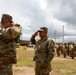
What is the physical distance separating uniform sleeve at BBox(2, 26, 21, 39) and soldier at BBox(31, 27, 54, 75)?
2.61 meters

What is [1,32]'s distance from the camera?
19.9ft

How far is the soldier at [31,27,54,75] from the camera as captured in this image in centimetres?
841

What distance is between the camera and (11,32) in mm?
5734

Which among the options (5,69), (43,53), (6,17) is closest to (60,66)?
(43,53)

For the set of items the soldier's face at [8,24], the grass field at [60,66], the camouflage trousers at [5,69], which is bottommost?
the grass field at [60,66]

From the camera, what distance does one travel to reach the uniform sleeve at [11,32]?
5.71 m

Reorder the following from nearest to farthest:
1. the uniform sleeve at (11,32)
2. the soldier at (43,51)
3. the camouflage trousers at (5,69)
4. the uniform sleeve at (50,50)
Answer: the uniform sleeve at (11,32)
the camouflage trousers at (5,69)
the uniform sleeve at (50,50)
the soldier at (43,51)

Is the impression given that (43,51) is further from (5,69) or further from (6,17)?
(6,17)

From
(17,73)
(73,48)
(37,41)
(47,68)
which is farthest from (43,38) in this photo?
(73,48)

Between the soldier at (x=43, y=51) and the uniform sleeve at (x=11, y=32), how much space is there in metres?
2.61

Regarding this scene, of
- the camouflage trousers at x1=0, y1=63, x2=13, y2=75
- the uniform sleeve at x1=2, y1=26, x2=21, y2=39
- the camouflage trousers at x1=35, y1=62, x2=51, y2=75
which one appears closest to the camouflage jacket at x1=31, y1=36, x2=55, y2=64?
the camouflage trousers at x1=35, y1=62, x2=51, y2=75

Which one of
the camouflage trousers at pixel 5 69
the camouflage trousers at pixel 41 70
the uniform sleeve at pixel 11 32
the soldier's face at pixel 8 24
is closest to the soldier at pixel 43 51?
the camouflage trousers at pixel 41 70

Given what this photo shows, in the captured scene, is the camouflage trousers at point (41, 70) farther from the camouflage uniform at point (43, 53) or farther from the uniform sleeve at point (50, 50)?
the uniform sleeve at point (50, 50)

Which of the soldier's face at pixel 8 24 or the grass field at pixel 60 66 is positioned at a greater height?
the soldier's face at pixel 8 24
